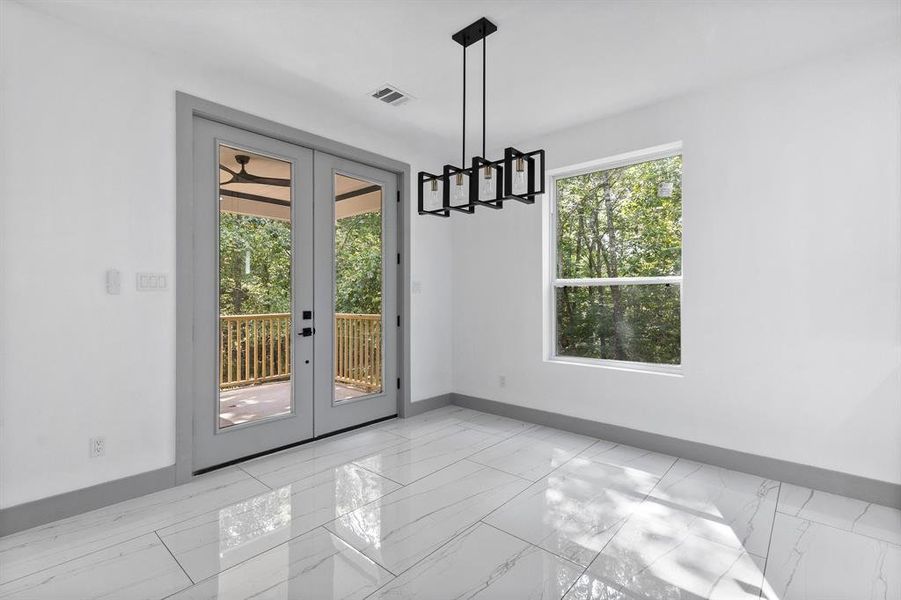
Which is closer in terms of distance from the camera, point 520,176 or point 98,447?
point 520,176

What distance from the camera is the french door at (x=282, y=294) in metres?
3.12

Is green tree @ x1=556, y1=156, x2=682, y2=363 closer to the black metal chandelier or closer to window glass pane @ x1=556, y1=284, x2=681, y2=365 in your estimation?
window glass pane @ x1=556, y1=284, x2=681, y2=365

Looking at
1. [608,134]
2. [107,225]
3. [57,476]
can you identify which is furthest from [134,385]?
[608,134]

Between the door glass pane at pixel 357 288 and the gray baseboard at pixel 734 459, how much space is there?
1501mm

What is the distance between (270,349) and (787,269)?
3.72 metres

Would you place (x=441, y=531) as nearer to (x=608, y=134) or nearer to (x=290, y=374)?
(x=290, y=374)

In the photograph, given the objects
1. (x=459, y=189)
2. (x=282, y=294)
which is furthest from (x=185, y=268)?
(x=459, y=189)

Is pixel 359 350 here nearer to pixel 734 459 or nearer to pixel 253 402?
pixel 253 402

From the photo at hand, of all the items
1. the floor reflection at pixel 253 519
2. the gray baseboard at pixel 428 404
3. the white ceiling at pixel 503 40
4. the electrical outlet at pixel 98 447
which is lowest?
the floor reflection at pixel 253 519

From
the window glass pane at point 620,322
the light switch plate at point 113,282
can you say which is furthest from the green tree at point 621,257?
the light switch plate at point 113,282

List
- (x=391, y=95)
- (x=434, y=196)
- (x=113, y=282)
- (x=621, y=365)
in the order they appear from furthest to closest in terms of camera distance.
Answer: (x=621, y=365)
(x=391, y=95)
(x=434, y=196)
(x=113, y=282)

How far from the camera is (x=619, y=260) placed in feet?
12.7

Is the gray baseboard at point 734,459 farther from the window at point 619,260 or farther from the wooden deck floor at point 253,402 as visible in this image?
the wooden deck floor at point 253,402

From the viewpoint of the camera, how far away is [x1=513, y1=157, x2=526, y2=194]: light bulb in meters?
2.43
